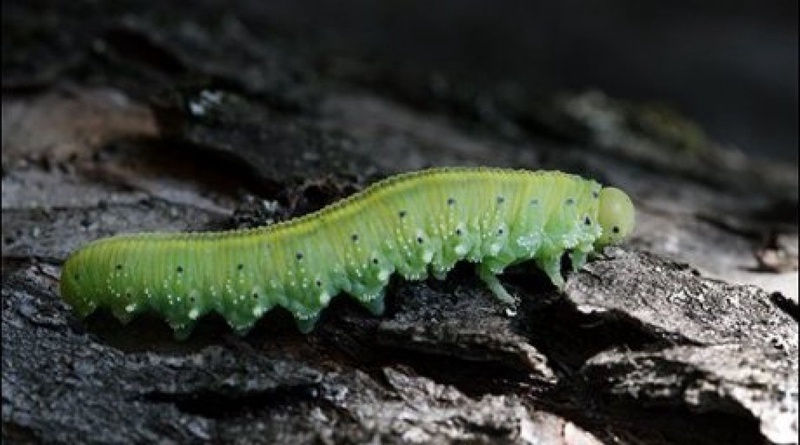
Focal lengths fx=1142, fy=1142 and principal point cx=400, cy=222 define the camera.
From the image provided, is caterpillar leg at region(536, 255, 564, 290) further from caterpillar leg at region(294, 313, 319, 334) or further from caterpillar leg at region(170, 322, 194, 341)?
caterpillar leg at region(170, 322, 194, 341)

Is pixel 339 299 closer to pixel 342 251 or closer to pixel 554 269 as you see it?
pixel 342 251

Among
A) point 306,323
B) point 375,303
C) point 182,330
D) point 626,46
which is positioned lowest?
point 182,330

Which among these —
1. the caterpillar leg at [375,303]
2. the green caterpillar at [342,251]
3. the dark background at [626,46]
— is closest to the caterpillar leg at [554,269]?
the green caterpillar at [342,251]

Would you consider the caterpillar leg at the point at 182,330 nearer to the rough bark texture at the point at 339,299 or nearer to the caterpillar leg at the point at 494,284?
the rough bark texture at the point at 339,299

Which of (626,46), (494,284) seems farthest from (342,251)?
(626,46)

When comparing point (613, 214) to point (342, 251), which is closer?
point (342, 251)

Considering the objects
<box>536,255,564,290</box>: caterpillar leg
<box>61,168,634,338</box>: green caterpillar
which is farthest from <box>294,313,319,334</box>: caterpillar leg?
<box>536,255,564,290</box>: caterpillar leg
